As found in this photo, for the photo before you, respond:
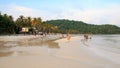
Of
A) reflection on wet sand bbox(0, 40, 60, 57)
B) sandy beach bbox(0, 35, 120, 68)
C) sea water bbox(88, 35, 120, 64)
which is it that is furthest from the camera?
reflection on wet sand bbox(0, 40, 60, 57)

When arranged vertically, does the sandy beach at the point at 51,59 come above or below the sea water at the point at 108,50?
above

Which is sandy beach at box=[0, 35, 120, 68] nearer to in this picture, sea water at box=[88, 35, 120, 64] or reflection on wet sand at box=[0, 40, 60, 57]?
reflection on wet sand at box=[0, 40, 60, 57]

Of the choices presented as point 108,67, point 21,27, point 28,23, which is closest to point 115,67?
point 108,67

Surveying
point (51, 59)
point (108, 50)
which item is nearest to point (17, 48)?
point (51, 59)

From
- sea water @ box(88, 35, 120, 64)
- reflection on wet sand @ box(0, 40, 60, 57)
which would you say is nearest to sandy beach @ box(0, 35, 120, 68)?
reflection on wet sand @ box(0, 40, 60, 57)

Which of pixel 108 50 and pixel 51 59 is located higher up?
pixel 51 59

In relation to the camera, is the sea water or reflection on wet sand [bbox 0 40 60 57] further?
reflection on wet sand [bbox 0 40 60 57]

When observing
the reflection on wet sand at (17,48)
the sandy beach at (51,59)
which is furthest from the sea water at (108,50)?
the reflection on wet sand at (17,48)

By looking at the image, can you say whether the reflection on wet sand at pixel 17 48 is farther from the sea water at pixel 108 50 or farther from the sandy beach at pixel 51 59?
the sea water at pixel 108 50

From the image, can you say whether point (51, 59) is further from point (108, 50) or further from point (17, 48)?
point (108, 50)

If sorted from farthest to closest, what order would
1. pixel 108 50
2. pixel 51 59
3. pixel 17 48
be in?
1. pixel 108 50
2. pixel 17 48
3. pixel 51 59

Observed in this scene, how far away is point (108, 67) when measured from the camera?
10.4 meters

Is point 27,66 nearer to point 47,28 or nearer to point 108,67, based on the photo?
point 108,67

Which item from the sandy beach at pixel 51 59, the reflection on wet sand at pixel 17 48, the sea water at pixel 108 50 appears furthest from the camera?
the reflection on wet sand at pixel 17 48
